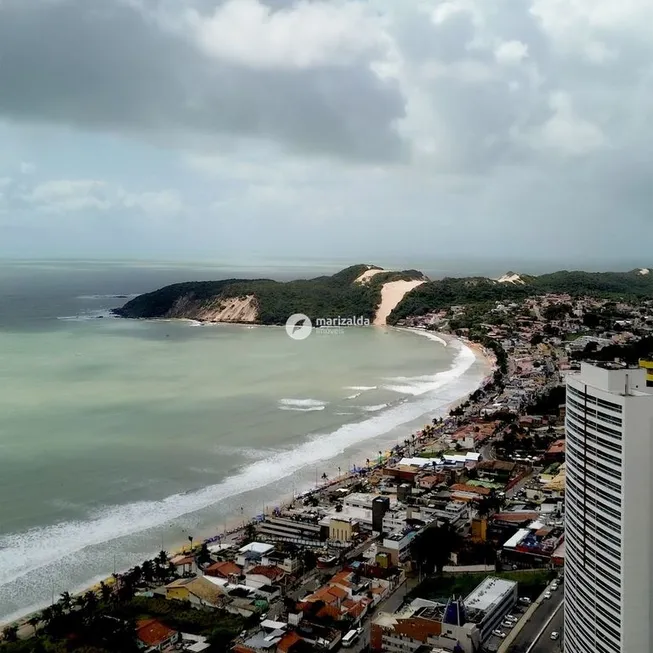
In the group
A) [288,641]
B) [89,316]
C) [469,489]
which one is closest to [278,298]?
[89,316]

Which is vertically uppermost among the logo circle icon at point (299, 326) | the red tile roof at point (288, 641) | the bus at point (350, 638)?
the logo circle icon at point (299, 326)

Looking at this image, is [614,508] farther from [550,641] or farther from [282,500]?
[282,500]

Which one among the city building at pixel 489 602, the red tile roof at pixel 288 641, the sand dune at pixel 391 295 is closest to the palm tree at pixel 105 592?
the red tile roof at pixel 288 641

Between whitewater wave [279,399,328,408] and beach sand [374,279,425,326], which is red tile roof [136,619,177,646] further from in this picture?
beach sand [374,279,425,326]

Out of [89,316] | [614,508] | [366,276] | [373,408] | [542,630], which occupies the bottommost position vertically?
[542,630]

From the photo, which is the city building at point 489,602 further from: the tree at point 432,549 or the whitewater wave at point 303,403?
the whitewater wave at point 303,403

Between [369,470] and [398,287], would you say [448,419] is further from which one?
[398,287]
